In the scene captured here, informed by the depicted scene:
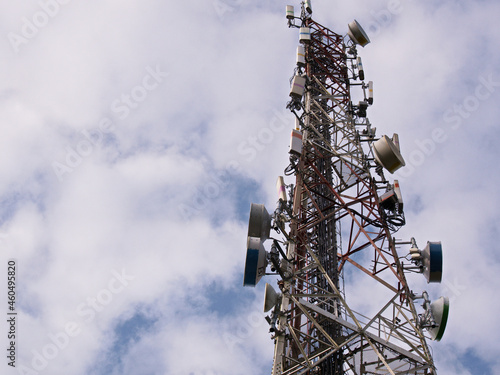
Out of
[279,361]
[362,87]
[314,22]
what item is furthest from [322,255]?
[314,22]

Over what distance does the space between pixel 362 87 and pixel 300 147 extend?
8837mm

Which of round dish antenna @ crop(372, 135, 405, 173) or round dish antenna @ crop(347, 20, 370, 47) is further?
round dish antenna @ crop(347, 20, 370, 47)

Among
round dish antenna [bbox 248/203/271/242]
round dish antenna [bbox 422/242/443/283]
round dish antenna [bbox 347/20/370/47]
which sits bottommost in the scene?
round dish antenna [bbox 422/242/443/283]

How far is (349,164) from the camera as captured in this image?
88.1ft

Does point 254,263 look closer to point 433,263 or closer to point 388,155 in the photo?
point 433,263

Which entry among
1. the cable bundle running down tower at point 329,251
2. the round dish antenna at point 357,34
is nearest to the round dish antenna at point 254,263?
the cable bundle running down tower at point 329,251

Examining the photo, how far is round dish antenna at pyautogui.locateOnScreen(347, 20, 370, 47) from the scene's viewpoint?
35281mm

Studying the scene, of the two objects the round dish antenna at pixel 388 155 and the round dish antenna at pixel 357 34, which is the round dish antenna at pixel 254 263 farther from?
the round dish antenna at pixel 357 34

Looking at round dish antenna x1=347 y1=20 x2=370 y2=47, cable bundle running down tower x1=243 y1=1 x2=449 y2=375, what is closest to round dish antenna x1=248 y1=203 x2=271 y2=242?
cable bundle running down tower x1=243 y1=1 x2=449 y2=375

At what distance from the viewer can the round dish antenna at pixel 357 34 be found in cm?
3528

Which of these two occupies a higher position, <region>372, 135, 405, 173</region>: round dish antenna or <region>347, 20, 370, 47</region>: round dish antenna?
<region>347, 20, 370, 47</region>: round dish antenna

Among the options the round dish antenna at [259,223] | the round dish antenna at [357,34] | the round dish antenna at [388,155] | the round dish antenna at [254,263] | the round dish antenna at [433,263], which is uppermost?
the round dish antenna at [357,34]

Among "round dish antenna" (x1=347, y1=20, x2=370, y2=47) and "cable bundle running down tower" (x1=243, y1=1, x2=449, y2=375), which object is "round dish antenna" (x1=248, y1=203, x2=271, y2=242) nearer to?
"cable bundle running down tower" (x1=243, y1=1, x2=449, y2=375)

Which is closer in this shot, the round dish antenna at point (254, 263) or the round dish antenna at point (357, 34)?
the round dish antenna at point (254, 263)
